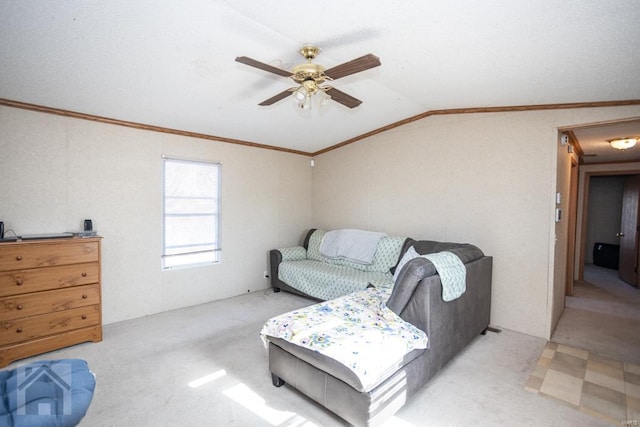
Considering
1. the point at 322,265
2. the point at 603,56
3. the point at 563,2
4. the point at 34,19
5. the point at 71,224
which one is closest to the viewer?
the point at 563,2

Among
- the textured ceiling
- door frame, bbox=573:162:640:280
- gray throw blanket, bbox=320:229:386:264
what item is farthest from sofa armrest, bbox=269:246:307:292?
door frame, bbox=573:162:640:280

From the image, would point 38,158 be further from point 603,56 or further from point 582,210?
point 582,210

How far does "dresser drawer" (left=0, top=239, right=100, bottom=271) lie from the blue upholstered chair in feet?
6.12

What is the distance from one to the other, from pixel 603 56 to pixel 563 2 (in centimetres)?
77

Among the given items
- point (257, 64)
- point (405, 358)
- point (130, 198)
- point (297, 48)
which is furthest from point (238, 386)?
point (297, 48)

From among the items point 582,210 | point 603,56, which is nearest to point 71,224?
point 603,56

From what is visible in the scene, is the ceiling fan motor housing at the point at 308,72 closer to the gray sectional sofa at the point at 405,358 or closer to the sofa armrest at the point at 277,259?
the gray sectional sofa at the point at 405,358

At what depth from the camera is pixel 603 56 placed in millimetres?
2096

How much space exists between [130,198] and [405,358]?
3.42 meters

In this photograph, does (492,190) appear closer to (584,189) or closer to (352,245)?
(352,245)

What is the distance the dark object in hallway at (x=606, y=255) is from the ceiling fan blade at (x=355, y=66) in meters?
8.15

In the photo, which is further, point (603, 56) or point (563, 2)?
point (603, 56)

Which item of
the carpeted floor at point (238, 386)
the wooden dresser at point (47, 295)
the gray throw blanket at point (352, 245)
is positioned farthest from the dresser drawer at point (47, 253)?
the gray throw blanket at point (352, 245)

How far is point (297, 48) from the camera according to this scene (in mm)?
2510
